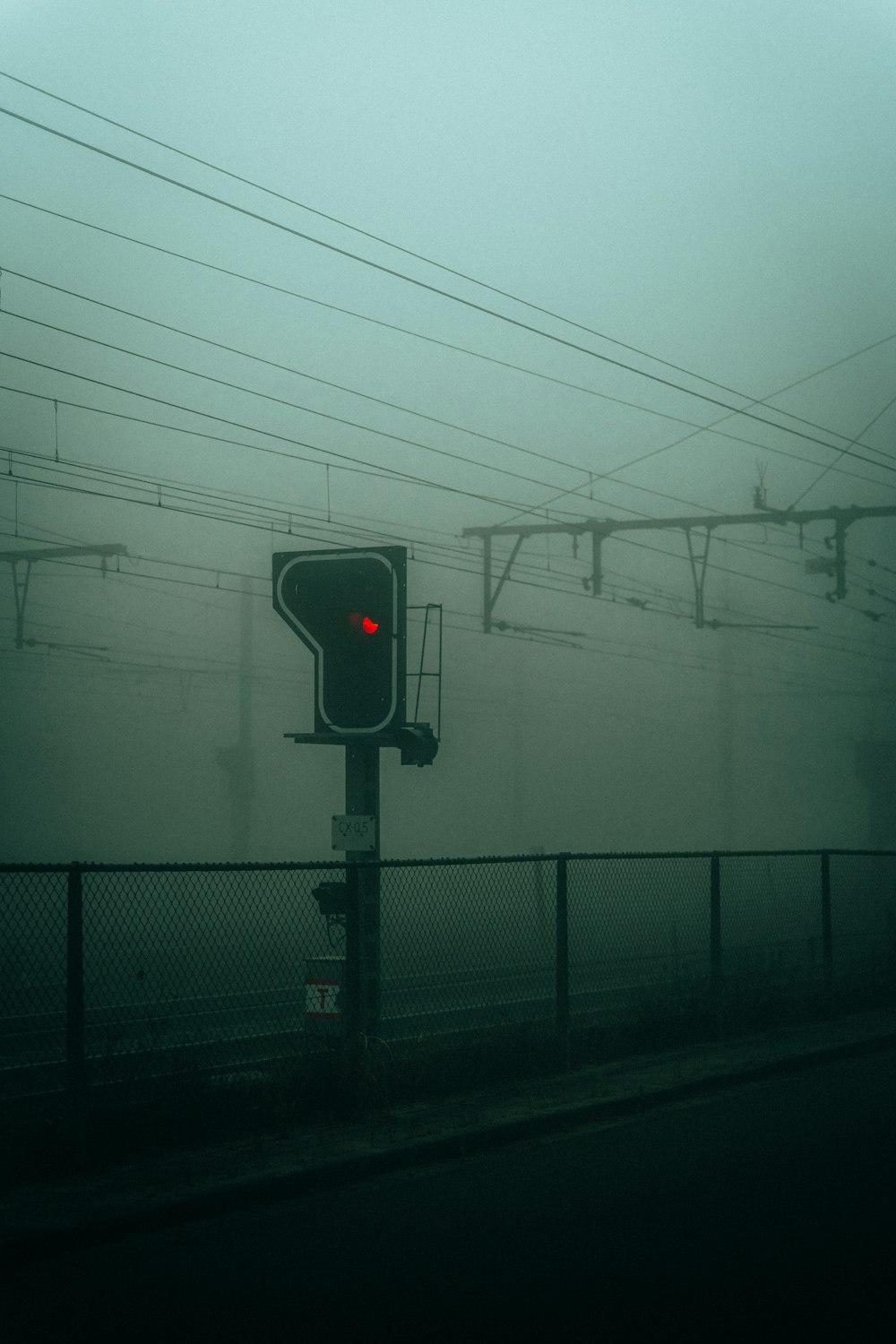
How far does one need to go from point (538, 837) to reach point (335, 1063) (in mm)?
31022

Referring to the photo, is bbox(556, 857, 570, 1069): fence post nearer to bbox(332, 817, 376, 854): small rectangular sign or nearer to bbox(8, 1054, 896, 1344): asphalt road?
bbox(332, 817, 376, 854): small rectangular sign

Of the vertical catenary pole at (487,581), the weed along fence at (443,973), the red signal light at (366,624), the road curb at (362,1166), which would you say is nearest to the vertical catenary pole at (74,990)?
the weed along fence at (443,973)

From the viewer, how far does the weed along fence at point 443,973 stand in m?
9.52

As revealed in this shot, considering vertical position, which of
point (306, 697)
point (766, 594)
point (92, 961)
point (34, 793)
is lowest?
point (92, 961)

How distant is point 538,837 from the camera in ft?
132

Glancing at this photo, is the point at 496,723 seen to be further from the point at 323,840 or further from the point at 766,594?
the point at 766,594

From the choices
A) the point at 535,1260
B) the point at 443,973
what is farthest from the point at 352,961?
the point at 535,1260

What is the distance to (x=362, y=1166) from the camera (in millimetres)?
7809

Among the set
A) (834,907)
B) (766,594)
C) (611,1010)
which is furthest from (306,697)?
(611,1010)

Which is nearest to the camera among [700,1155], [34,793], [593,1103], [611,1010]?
[700,1155]

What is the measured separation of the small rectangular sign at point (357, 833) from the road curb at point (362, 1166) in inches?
104

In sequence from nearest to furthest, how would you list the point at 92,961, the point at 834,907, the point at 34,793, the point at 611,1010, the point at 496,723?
the point at 611,1010
the point at 834,907
the point at 92,961
the point at 34,793
the point at 496,723

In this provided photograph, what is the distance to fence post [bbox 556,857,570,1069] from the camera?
11.0m

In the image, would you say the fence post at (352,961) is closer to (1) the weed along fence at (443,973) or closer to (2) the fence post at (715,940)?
(1) the weed along fence at (443,973)
